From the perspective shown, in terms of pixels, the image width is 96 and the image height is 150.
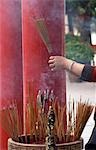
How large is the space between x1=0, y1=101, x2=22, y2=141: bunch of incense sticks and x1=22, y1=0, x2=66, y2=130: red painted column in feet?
0.28

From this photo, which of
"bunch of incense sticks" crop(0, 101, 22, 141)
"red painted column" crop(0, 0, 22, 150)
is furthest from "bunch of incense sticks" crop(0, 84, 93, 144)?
"red painted column" crop(0, 0, 22, 150)

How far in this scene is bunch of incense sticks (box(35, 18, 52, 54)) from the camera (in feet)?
4.41

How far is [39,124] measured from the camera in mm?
1260

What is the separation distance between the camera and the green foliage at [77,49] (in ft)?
4.45

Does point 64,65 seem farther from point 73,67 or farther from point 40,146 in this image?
point 40,146

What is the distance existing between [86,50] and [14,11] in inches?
9.8

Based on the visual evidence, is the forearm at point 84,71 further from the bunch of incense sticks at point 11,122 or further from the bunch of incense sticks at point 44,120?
the bunch of incense sticks at point 11,122

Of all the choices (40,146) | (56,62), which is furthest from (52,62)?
(40,146)

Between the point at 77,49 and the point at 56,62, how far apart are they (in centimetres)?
9

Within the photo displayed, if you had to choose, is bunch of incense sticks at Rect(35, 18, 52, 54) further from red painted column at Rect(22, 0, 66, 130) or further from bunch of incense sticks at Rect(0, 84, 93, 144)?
bunch of incense sticks at Rect(0, 84, 93, 144)

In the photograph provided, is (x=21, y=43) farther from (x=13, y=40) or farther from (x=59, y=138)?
(x=59, y=138)

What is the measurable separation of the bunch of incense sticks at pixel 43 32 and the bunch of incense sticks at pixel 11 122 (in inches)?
8.3

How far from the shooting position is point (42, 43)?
53.2 inches

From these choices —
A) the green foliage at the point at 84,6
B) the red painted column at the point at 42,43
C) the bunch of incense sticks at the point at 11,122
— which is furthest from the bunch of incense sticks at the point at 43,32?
the bunch of incense sticks at the point at 11,122
